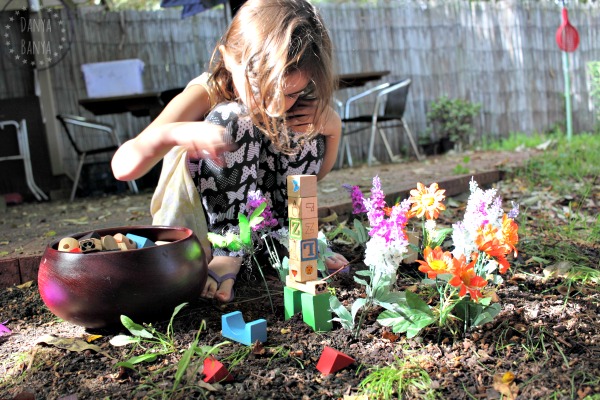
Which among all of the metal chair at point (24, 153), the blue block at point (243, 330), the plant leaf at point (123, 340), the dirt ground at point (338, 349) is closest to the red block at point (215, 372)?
the dirt ground at point (338, 349)

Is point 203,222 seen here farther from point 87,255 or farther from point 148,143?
point 87,255

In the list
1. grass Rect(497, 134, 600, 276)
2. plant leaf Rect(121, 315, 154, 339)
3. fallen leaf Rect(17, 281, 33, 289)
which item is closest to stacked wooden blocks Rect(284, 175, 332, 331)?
plant leaf Rect(121, 315, 154, 339)

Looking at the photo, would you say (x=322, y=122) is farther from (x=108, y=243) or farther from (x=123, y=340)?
(x=123, y=340)

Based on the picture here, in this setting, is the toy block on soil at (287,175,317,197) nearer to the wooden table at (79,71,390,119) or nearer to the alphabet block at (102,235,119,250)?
the alphabet block at (102,235,119,250)

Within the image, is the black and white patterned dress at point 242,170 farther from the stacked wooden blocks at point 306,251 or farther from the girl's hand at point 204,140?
the stacked wooden blocks at point 306,251

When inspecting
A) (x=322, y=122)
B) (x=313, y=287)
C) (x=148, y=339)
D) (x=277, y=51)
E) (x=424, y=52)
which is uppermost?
(x=424, y=52)

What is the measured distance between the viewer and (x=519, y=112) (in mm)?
7738

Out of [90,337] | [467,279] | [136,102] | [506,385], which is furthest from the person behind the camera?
[136,102]

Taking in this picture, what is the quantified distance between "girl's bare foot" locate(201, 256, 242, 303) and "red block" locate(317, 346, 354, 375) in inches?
19.8

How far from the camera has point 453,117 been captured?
22.6ft

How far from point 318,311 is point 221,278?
0.42m

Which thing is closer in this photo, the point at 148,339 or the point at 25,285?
the point at 148,339

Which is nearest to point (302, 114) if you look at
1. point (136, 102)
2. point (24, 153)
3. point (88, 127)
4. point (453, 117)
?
point (136, 102)

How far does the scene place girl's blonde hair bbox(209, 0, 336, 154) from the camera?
4.59ft
